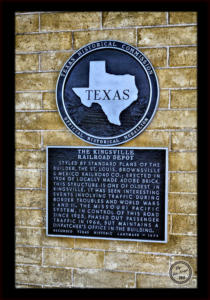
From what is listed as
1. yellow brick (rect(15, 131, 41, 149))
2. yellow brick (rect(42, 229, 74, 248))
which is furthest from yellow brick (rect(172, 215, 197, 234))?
yellow brick (rect(15, 131, 41, 149))

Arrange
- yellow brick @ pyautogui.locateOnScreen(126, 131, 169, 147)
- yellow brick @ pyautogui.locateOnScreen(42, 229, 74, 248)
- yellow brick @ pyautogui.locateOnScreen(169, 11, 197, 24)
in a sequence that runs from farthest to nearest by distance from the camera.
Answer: yellow brick @ pyautogui.locateOnScreen(42, 229, 74, 248)
yellow brick @ pyautogui.locateOnScreen(126, 131, 169, 147)
yellow brick @ pyautogui.locateOnScreen(169, 11, 197, 24)

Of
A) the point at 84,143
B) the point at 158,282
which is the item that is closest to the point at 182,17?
the point at 84,143

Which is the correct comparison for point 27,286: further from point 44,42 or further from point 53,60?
point 44,42

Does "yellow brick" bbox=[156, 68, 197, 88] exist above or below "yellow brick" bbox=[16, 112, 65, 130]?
above

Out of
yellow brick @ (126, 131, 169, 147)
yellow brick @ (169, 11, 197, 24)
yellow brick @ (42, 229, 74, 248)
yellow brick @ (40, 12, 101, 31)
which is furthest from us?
yellow brick @ (42, 229, 74, 248)

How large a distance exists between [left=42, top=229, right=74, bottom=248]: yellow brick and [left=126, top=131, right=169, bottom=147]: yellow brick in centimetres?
130

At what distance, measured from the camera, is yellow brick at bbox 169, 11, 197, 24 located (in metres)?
2.89

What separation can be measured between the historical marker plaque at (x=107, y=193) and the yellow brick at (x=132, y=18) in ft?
4.45

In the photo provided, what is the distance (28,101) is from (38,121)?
10.4 inches

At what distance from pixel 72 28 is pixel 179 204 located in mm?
2281

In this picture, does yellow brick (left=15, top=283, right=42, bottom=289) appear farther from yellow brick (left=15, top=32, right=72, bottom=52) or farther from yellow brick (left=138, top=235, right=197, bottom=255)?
yellow brick (left=15, top=32, right=72, bottom=52)

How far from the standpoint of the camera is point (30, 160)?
325 centimetres

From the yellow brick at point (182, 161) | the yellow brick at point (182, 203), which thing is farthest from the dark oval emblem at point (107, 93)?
the yellow brick at point (182, 203)
